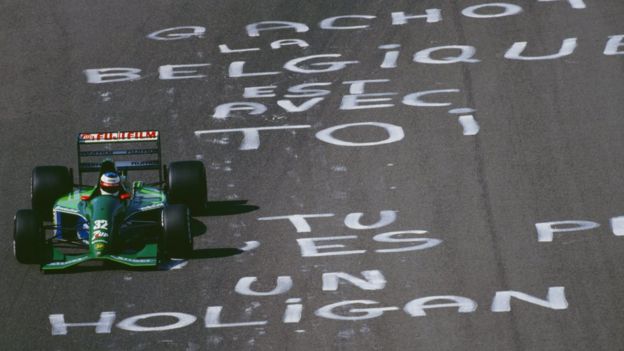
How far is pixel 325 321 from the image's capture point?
19.1m

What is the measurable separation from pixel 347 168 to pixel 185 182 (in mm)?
2814

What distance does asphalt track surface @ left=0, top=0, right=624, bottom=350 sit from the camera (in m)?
19.1

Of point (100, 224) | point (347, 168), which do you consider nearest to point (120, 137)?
point (100, 224)

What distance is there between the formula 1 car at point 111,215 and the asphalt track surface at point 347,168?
32 centimetres

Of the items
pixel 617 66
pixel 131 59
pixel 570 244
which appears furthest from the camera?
pixel 131 59

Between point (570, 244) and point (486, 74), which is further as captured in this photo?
point (486, 74)

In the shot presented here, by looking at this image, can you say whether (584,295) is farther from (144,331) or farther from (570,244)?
(144,331)

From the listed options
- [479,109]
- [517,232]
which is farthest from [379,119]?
[517,232]

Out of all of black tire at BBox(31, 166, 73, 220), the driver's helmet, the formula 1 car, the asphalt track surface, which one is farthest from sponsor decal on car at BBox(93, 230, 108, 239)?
black tire at BBox(31, 166, 73, 220)

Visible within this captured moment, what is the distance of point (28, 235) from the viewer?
20.6 metres

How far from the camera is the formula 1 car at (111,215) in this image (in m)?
20.6

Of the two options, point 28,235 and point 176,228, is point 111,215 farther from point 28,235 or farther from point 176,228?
point 28,235

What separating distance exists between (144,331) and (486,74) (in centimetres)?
1001

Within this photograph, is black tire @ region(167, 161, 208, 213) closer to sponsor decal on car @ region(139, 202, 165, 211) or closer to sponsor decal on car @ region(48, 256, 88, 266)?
sponsor decal on car @ region(139, 202, 165, 211)
